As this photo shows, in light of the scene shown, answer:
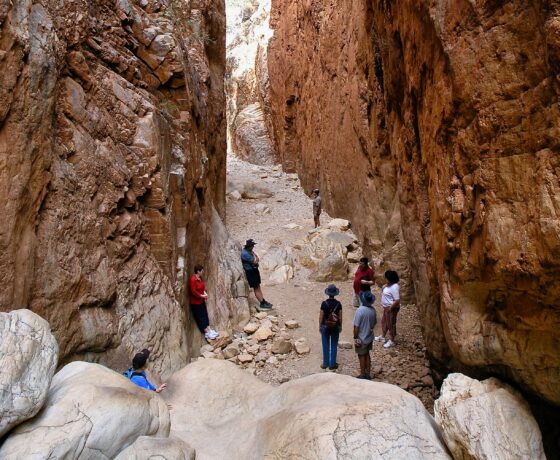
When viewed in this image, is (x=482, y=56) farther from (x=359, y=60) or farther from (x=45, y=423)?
(x=359, y=60)

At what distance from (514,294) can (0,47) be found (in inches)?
206

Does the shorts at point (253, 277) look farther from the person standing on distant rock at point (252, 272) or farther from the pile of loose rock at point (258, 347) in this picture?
the pile of loose rock at point (258, 347)

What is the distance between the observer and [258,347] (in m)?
8.72

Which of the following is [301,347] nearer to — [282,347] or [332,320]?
[282,347]

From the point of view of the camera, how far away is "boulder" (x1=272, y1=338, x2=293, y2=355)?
27.9ft

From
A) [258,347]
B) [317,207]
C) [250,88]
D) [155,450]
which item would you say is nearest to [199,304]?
[258,347]

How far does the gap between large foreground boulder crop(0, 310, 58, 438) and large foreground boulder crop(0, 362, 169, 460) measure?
0.47 ft

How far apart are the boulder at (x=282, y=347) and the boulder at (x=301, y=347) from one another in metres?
0.14

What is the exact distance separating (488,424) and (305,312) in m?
6.61

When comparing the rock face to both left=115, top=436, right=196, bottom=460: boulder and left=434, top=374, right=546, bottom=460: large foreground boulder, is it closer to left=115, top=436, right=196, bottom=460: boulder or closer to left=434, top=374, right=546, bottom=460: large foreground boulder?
left=434, top=374, right=546, bottom=460: large foreground boulder

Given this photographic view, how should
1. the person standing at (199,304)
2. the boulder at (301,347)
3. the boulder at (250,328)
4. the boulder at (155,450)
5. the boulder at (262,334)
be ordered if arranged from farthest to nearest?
the boulder at (250,328), the boulder at (262,334), the boulder at (301,347), the person standing at (199,304), the boulder at (155,450)

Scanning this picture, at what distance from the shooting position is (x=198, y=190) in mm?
10031

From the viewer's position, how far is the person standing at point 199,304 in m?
8.31

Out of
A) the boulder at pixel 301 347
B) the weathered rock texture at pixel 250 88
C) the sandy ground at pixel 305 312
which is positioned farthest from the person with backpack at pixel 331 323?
the weathered rock texture at pixel 250 88
